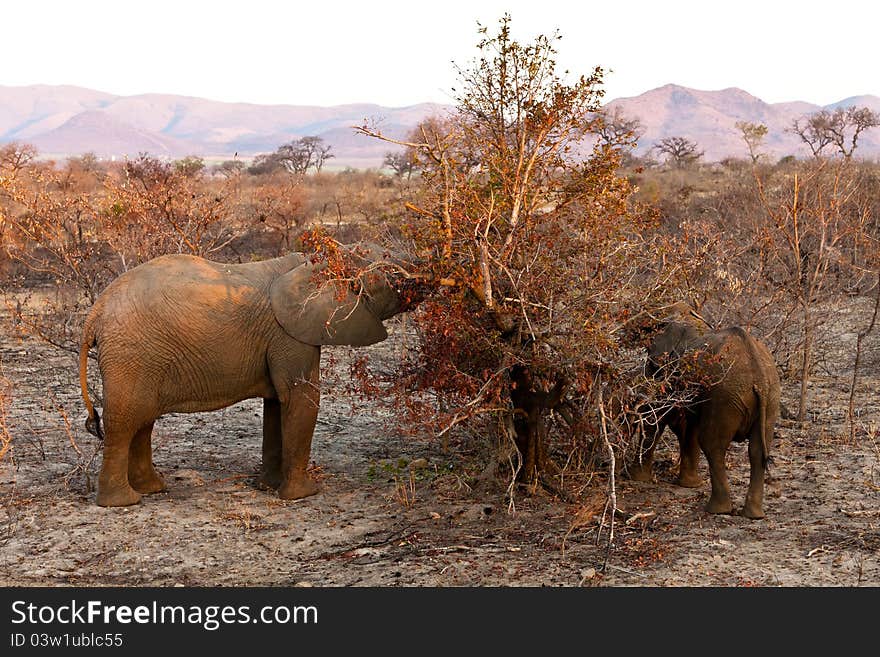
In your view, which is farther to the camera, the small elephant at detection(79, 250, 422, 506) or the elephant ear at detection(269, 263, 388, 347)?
the elephant ear at detection(269, 263, 388, 347)

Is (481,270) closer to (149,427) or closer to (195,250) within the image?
(149,427)

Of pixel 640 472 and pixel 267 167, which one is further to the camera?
pixel 267 167

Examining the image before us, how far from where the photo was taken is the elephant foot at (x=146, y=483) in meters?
8.02

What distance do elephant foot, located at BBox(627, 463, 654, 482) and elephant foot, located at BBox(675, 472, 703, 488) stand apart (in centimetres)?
28

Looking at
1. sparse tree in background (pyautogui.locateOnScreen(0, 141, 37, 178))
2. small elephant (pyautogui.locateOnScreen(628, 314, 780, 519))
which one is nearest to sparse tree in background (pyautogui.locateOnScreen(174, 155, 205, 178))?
sparse tree in background (pyautogui.locateOnScreen(0, 141, 37, 178))

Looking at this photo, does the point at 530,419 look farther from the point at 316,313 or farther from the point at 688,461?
the point at 316,313

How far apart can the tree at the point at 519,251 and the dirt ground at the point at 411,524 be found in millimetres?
879

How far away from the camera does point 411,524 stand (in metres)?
7.25

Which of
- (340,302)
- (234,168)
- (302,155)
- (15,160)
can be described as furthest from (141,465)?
(302,155)

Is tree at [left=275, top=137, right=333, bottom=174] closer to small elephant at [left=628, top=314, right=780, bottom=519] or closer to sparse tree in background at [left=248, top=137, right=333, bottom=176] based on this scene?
sparse tree in background at [left=248, top=137, right=333, bottom=176]

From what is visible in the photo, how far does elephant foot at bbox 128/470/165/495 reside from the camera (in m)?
8.02

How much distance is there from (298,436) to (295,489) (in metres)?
0.47

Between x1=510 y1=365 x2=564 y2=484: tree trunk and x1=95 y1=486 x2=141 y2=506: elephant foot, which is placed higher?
x1=510 y1=365 x2=564 y2=484: tree trunk

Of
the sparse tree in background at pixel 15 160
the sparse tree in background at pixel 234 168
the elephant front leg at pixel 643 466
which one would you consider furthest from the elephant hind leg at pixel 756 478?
the sparse tree in background at pixel 234 168
